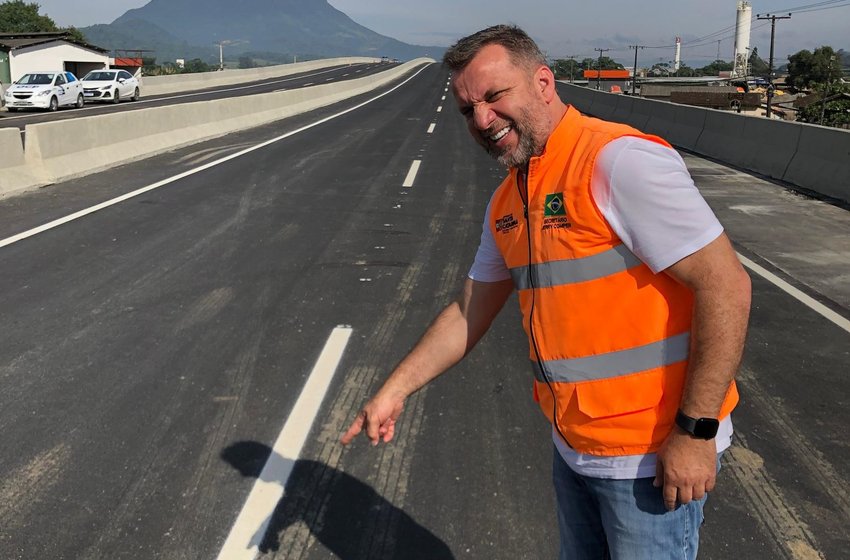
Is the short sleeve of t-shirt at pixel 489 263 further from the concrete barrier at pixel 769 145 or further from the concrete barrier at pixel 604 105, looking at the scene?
the concrete barrier at pixel 604 105

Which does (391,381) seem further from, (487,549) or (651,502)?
(487,549)

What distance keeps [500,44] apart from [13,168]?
11925 millimetres

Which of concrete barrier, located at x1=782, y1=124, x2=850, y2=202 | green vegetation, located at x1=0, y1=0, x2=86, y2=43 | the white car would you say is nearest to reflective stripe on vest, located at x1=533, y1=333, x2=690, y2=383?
concrete barrier, located at x1=782, y1=124, x2=850, y2=202

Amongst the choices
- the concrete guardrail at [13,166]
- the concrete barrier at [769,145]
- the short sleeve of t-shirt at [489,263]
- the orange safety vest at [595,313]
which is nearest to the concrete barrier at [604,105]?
the concrete barrier at [769,145]

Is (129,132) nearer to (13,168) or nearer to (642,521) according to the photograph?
(13,168)

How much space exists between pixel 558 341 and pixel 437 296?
4971 millimetres

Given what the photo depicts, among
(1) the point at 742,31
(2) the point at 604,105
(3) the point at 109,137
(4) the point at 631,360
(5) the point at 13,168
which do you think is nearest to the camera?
(4) the point at 631,360

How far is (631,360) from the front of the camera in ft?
6.64

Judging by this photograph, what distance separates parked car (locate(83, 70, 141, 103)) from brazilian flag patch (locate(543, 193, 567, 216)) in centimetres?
3893

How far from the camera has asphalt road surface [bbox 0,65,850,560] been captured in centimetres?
354

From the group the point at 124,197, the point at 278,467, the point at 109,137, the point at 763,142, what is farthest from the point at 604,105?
the point at 278,467

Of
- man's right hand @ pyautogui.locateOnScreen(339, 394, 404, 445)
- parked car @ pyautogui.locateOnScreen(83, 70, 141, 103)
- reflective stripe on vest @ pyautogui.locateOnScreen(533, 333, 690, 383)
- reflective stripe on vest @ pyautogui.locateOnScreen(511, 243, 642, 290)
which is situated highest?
parked car @ pyautogui.locateOnScreen(83, 70, 141, 103)

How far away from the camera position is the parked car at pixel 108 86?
36719 millimetres

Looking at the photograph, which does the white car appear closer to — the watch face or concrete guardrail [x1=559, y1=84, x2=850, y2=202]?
concrete guardrail [x1=559, y1=84, x2=850, y2=202]
